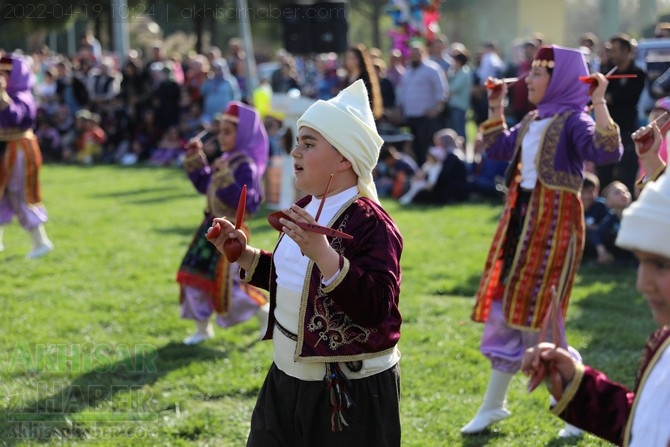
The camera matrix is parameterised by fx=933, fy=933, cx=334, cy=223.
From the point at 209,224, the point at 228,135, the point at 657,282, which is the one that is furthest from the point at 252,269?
the point at 228,135

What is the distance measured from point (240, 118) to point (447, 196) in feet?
20.3

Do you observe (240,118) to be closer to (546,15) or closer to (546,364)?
(546,364)

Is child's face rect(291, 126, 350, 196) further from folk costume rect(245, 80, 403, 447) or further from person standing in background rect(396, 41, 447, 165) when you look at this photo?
person standing in background rect(396, 41, 447, 165)

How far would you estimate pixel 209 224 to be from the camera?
238 inches

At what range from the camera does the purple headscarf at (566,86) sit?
4.77 m

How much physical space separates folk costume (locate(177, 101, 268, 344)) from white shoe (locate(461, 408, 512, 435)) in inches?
79.3

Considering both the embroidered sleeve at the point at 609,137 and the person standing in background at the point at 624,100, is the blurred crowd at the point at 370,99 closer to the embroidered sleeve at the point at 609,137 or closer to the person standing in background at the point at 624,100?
the person standing in background at the point at 624,100

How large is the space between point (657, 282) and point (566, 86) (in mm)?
2878

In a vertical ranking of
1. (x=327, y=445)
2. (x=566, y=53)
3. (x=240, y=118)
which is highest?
(x=566, y=53)

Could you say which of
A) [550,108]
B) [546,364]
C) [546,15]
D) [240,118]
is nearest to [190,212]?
[240,118]

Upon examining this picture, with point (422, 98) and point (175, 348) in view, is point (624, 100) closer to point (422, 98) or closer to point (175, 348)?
point (422, 98)

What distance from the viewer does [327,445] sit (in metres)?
3.20

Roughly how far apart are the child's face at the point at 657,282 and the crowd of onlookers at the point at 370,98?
5.44 metres

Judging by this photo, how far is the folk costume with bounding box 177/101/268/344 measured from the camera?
6031 mm
